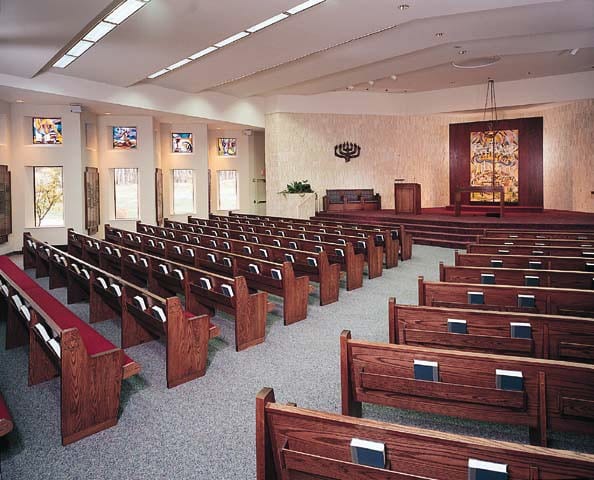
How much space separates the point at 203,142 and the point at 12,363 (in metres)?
11.0

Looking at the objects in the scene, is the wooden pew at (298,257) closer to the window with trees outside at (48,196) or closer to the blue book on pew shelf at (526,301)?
the blue book on pew shelf at (526,301)

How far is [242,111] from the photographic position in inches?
544

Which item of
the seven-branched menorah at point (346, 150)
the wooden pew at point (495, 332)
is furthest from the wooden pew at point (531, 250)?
the seven-branched menorah at point (346, 150)

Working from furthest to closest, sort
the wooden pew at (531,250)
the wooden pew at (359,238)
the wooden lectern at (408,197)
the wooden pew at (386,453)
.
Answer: the wooden lectern at (408,197), the wooden pew at (359,238), the wooden pew at (531,250), the wooden pew at (386,453)

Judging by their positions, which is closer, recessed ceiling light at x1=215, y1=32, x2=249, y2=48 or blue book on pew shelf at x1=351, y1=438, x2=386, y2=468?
blue book on pew shelf at x1=351, y1=438, x2=386, y2=468

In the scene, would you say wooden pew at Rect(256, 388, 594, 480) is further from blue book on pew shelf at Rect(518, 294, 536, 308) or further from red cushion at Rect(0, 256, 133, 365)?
blue book on pew shelf at Rect(518, 294, 536, 308)

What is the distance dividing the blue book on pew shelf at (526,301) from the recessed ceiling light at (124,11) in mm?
5508

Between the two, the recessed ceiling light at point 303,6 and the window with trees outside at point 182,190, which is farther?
the window with trees outside at point 182,190

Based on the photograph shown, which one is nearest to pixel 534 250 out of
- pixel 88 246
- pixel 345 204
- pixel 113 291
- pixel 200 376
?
pixel 200 376

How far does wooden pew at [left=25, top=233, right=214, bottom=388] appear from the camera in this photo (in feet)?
10.7

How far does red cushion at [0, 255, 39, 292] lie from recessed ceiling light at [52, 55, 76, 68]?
3.73 m

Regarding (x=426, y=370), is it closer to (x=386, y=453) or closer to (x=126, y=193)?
(x=386, y=453)

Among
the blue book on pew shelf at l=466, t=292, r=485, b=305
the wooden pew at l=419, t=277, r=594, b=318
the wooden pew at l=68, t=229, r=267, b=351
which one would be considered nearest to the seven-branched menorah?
the wooden pew at l=68, t=229, r=267, b=351

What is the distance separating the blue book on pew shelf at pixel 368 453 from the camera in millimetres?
1429
